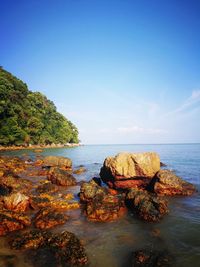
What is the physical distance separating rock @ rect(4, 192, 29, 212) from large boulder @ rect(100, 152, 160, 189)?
713cm

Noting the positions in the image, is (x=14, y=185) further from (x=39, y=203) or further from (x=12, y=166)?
(x=12, y=166)

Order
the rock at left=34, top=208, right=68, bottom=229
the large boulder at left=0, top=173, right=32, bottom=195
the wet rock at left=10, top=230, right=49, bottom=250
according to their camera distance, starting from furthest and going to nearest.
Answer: the large boulder at left=0, top=173, right=32, bottom=195 → the rock at left=34, top=208, right=68, bottom=229 → the wet rock at left=10, top=230, right=49, bottom=250

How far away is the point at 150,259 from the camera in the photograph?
5902 mm

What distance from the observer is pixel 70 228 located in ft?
27.3

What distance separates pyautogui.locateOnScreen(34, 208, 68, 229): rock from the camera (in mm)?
8336

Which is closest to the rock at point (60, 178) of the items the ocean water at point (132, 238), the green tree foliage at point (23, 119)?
the ocean water at point (132, 238)

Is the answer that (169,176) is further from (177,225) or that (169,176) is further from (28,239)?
(28,239)

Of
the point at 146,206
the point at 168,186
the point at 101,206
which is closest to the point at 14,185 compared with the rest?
the point at 101,206

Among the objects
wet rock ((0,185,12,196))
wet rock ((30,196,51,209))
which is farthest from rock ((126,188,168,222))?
wet rock ((0,185,12,196))

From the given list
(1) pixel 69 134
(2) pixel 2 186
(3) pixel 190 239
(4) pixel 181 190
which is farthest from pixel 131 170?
(1) pixel 69 134

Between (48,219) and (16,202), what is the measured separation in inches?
110

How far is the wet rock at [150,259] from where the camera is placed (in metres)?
5.70

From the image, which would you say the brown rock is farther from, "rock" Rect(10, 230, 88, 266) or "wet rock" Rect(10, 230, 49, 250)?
"wet rock" Rect(10, 230, 49, 250)

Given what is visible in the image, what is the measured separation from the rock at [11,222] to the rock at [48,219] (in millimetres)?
513
